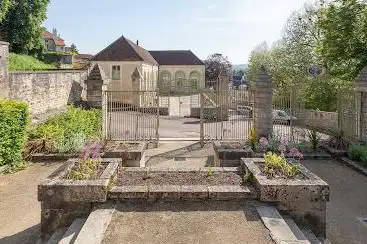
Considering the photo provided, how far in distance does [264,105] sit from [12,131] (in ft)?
26.0

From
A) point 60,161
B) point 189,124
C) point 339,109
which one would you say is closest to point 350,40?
point 339,109

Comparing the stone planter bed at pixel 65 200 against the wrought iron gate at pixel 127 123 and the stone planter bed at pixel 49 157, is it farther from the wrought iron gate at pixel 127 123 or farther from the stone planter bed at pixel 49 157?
the wrought iron gate at pixel 127 123

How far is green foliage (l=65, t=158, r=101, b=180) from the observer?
19.1 feet

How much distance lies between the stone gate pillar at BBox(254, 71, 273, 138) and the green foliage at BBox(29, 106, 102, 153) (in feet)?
18.6

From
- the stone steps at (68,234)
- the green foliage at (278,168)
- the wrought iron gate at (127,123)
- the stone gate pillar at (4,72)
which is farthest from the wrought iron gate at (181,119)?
the stone steps at (68,234)

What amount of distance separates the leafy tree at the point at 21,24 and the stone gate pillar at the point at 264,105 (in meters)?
28.2

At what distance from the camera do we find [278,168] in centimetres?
628

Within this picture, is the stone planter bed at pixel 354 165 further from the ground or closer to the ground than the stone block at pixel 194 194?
closer to the ground

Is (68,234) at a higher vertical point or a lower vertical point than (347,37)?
lower

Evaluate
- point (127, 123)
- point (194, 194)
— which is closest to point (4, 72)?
point (127, 123)

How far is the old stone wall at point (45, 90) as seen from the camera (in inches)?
559

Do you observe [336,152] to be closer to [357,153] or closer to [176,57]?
[357,153]

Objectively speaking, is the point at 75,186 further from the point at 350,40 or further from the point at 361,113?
the point at 350,40

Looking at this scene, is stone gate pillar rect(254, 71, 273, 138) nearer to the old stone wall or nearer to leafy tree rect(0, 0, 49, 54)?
the old stone wall
